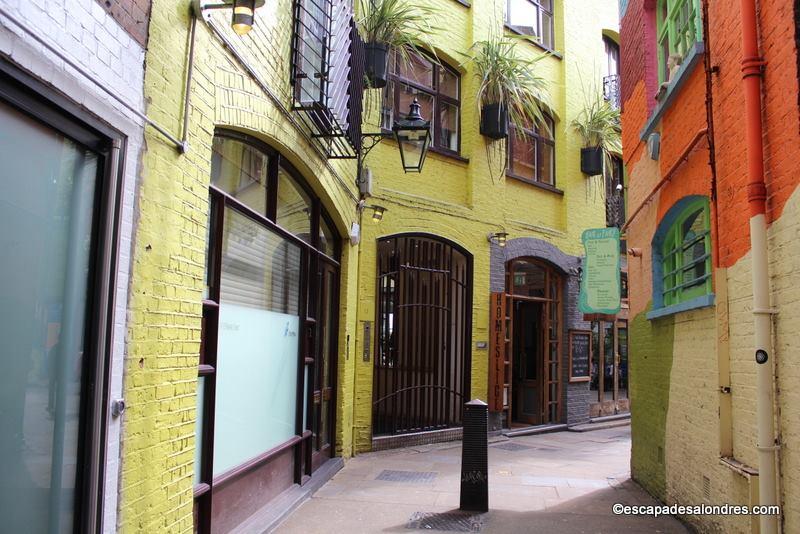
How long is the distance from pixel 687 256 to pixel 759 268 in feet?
7.27

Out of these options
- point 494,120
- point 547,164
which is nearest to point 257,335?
point 494,120

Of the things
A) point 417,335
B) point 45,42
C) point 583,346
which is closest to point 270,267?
point 45,42

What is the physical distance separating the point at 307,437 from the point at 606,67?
37.5 feet

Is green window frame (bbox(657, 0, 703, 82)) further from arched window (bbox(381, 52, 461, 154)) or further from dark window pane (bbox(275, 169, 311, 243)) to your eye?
arched window (bbox(381, 52, 461, 154))

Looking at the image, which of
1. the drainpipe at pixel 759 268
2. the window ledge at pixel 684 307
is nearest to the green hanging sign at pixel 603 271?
the window ledge at pixel 684 307

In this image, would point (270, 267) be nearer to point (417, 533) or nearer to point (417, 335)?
point (417, 533)

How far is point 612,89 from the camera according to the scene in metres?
15.0

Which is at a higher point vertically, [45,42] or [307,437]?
[45,42]

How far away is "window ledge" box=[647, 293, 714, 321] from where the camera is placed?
17.6 ft

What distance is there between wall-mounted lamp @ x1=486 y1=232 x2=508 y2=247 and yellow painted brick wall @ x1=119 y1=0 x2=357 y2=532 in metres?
7.09

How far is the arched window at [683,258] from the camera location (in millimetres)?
5844

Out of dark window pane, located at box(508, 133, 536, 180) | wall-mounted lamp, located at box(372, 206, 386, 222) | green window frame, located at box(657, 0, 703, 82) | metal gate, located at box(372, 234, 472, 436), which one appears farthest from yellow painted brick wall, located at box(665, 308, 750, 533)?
dark window pane, located at box(508, 133, 536, 180)

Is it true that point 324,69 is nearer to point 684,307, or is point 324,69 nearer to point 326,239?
point 326,239

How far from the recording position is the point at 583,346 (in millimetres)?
13648
